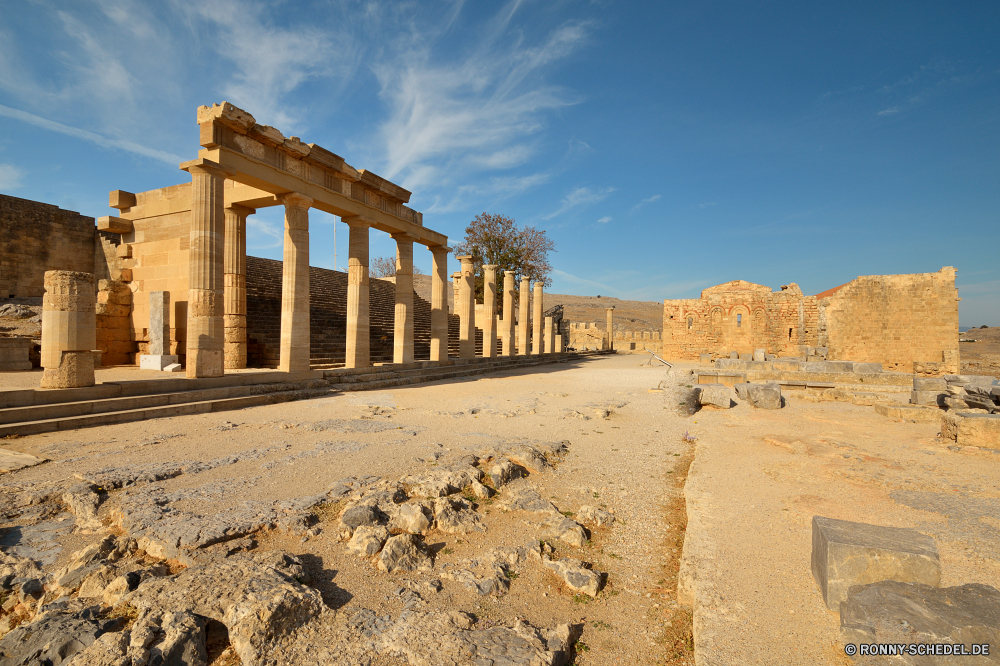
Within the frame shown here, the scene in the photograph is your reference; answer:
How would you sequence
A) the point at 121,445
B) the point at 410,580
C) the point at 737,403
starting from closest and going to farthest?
1. the point at 410,580
2. the point at 121,445
3. the point at 737,403

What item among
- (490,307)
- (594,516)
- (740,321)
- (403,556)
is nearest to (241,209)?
(490,307)

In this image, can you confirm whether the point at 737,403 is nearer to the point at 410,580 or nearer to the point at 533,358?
the point at 410,580

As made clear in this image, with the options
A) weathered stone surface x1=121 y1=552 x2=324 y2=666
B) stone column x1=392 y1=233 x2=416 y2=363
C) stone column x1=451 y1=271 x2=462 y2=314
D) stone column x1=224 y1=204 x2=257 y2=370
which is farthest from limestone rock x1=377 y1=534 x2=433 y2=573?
stone column x1=451 y1=271 x2=462 y2=314

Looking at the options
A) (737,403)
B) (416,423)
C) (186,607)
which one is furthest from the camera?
(737,403)

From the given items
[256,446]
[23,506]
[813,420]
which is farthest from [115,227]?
[813,420]

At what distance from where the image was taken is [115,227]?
43.3 ft

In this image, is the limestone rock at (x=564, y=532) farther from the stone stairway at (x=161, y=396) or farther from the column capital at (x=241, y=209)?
the column capital at (x=241, y=209)

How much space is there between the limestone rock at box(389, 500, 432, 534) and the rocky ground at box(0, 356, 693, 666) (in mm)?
15

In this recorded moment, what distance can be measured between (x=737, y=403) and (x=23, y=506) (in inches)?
428

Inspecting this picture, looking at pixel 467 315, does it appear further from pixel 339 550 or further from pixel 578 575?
pixel 578 575

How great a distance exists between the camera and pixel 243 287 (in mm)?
11828

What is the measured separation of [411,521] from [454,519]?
0.36 m

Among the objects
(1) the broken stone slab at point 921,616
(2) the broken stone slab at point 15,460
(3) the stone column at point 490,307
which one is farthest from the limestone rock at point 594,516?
(3) the stone column at point 490,307

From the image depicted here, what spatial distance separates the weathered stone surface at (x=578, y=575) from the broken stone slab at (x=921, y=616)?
1.33 m
